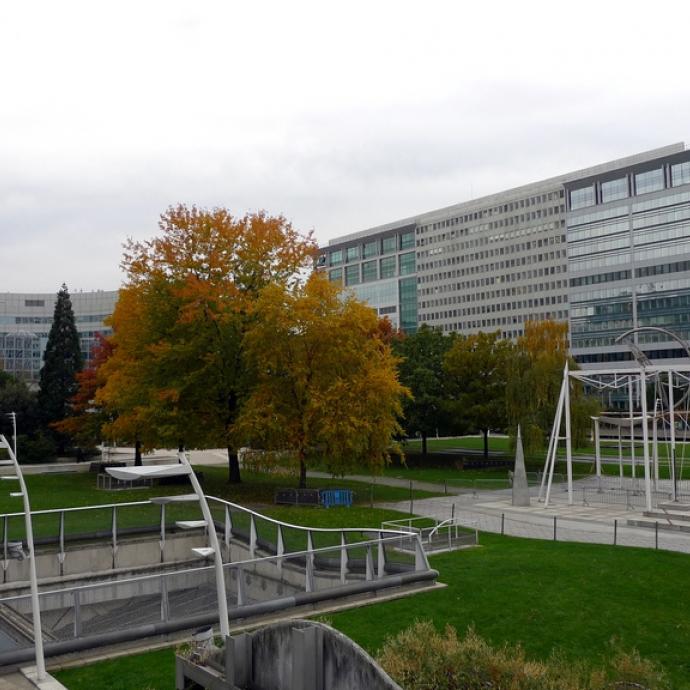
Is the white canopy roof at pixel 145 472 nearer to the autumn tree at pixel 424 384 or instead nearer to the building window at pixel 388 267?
the autumn tree at pixel 424 384

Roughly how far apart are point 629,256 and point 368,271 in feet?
202

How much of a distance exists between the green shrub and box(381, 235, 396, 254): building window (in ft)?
489

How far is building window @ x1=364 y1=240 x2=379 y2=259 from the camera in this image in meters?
160

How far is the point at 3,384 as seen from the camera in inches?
2820

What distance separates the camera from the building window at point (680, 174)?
4023 inches

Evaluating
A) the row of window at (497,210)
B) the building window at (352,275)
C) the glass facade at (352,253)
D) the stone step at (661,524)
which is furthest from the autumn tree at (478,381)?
the glass facade at (352,253)

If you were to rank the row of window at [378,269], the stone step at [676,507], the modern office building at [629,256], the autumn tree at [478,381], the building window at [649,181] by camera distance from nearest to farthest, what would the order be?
the stone step at [676,507] → the autumn tree at [478,381] → the modern office building at [629,256] → the building window at [649,181] → the row of window at [378,269]

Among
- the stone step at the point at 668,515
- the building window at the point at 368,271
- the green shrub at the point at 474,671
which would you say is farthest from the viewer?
the building window at the point at 368,271

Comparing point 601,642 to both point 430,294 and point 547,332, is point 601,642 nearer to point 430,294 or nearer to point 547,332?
point 547,332

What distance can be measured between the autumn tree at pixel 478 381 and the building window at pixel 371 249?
10952cm

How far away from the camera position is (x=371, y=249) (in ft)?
527

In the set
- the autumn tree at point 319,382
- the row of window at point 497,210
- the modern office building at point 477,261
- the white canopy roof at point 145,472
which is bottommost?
the white canopy roof at point 145,472

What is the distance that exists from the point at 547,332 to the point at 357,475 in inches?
1239

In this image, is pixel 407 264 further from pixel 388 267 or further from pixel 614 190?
pixel 614 190
